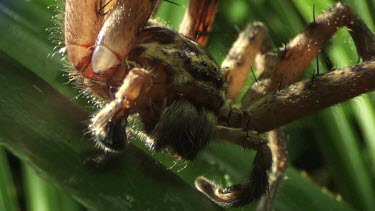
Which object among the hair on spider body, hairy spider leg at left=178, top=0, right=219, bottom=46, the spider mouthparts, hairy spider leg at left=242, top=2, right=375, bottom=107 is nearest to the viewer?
the spider mouthparts

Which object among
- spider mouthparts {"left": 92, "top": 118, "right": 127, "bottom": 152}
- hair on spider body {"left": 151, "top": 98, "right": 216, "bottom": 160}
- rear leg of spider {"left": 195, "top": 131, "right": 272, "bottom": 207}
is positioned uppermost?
spider mouthparts {"left": 92, "top": 118, "right": 127, "bottom": 152}

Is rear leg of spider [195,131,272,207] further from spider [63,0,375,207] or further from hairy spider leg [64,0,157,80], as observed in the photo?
hairy spider leg [64,0,157,80]

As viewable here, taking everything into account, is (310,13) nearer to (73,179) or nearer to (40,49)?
(40,49)

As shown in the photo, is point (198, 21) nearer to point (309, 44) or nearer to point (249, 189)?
point (309, 44)

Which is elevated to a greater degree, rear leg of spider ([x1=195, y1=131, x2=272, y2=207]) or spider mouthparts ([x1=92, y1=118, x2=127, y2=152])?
spider mouthparts ([x1=92, y1=118, x2=127, y2=152])

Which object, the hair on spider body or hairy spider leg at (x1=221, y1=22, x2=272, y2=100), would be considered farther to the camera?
hairy spider leg at (x1=221, y1=22, x2=272, y2=100)

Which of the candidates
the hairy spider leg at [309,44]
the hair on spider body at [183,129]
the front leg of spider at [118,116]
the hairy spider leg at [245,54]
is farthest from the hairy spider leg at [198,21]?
the front leg of spider at [118,116]

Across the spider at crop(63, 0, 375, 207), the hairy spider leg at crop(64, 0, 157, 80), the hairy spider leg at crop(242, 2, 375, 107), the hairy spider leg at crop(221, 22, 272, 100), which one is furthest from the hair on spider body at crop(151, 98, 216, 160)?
the hairy spider leg at crop(221, 22, 272, 100)

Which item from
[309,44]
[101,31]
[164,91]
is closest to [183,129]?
[164,91]

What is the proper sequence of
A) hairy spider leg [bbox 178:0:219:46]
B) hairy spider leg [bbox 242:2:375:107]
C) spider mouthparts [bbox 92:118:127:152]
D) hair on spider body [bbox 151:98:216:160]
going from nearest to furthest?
spider mouthparts [bbox 92:118:127:152] < hair on spider body [bbox 151:98:216:160] < hairy spider leg [bbox 242:2:375:107] < hairy spider leg [bbox 178:0:219:46]
